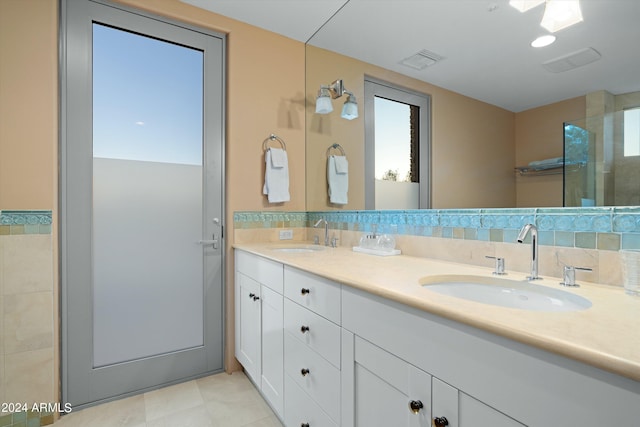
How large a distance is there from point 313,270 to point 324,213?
1194 millimetres

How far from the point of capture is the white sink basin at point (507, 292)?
2.85 feet

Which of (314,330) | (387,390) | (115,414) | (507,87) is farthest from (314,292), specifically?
(115,414)

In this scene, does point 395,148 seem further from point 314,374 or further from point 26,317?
point 26,317

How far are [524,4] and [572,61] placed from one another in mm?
279

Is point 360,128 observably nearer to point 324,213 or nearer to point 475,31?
point 324,213

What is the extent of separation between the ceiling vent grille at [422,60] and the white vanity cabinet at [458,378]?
3.92ft

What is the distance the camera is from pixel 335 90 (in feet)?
7.40

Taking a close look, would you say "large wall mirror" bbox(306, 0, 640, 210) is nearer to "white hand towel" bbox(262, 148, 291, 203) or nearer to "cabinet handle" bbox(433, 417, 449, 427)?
"white hand towel" bbox(262, 148, 291, 203)

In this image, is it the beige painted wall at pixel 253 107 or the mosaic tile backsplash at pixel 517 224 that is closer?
the mosaic tile backsplash at pixel 517 224

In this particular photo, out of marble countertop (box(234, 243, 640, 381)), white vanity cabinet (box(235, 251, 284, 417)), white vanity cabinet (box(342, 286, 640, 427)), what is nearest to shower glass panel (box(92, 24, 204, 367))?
white vanity cabinet (box(235, 251, 284, 417))

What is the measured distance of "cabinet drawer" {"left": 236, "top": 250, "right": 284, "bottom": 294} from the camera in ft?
4.99

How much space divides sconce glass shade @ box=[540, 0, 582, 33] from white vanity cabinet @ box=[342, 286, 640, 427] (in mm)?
1058

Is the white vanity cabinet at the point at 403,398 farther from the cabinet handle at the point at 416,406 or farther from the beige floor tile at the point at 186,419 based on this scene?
the beige floor tile at the point at 186,419

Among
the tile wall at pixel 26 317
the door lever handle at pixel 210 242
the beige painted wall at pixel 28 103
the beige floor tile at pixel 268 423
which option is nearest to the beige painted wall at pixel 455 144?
the door lever handle at pixel 210 242
